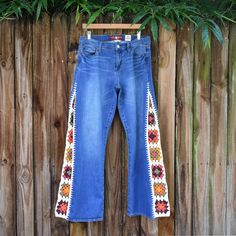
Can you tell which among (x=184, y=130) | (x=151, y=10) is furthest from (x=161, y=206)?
(x=151, y=10)

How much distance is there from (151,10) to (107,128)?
71cm

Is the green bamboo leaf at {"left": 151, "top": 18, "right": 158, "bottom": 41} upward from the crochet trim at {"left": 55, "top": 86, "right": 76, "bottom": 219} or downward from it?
upward

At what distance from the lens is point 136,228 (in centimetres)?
246

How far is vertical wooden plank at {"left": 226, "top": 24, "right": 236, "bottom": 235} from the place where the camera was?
95.0 inches

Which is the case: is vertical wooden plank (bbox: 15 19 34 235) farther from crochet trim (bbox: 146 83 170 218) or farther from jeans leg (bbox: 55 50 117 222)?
crochet trim (bbox: 146 83 170 218)

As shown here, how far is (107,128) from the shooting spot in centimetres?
234

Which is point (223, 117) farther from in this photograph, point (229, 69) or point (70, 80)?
point (70, 80)

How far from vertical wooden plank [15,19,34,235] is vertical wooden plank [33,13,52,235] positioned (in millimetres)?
30

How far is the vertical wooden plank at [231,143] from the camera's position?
95.0 inches

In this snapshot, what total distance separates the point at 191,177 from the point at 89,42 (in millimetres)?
1014

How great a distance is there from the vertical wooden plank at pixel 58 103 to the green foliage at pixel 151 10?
12 cm

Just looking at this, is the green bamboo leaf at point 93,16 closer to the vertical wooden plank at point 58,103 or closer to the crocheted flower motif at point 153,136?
the vertical wooden plank at point 58,103

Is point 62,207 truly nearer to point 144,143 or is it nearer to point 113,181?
point 113,181

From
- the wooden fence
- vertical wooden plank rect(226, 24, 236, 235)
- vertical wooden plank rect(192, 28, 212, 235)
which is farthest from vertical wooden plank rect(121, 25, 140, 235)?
vertical wooden plank rect(226, 24, 236, 235)
